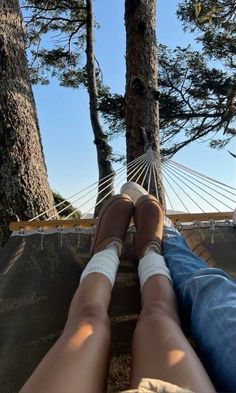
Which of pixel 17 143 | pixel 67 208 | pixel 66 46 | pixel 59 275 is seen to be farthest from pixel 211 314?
pixel 66 46

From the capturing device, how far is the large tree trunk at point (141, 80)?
2221mm

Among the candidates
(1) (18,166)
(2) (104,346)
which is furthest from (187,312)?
(1) (18,166)

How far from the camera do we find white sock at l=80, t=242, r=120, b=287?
3.07ft

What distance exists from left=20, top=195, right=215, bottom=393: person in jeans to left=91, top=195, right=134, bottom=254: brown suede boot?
96 millimetres

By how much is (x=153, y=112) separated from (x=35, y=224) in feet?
3.83

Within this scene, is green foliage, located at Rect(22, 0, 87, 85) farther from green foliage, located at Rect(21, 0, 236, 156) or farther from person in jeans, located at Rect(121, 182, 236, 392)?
person in jeans, located at Rect(121, 182, 236, 392)

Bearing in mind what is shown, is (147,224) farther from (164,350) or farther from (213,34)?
(213,34)

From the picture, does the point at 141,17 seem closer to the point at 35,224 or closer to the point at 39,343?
the point at 35,224

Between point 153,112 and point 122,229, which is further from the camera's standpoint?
point 153,112

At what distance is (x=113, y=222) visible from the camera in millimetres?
1250

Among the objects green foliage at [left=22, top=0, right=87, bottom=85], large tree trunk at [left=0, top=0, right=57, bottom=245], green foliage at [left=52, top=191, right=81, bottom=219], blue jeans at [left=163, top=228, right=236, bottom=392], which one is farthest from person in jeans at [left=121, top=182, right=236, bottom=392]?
green foliage at [left=22, top=0, right=87, bottom=85]

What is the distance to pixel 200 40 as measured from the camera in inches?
199

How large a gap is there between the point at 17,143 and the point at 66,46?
14.9 feet

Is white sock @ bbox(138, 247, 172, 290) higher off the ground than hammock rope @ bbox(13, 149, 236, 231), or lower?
lower
